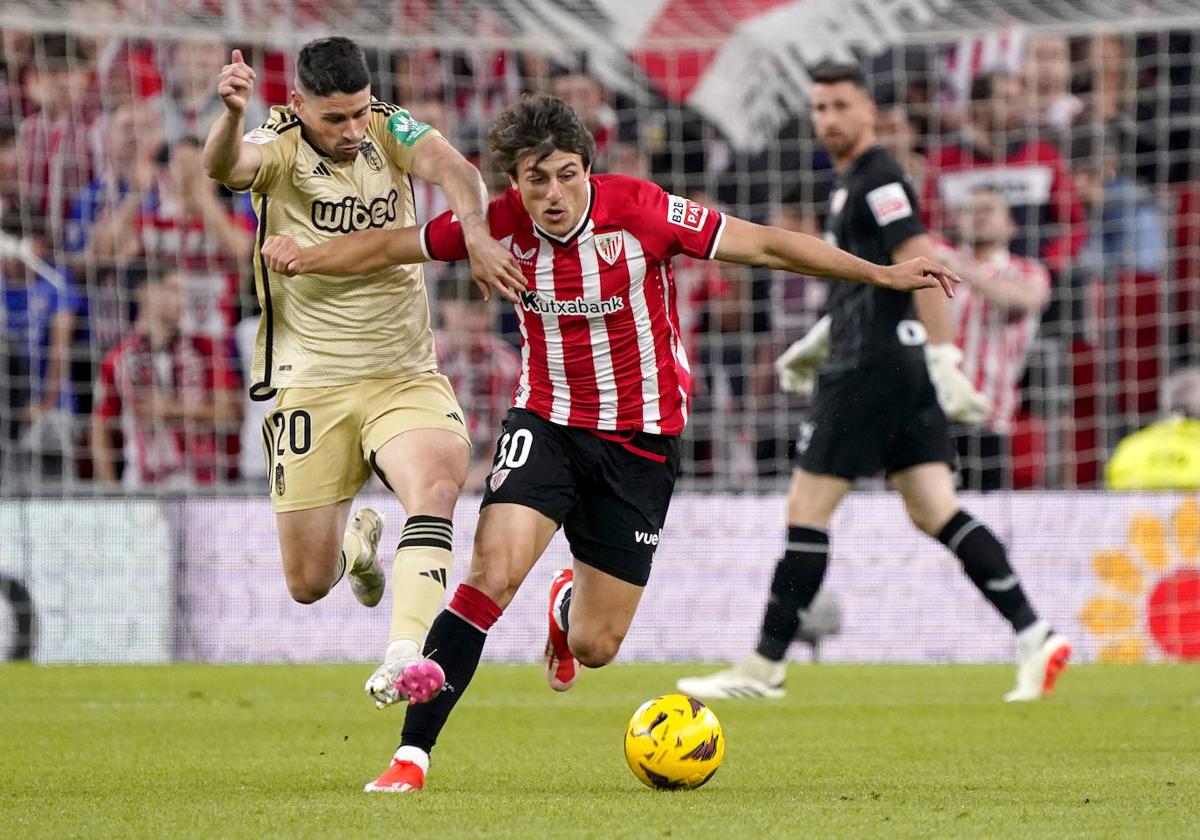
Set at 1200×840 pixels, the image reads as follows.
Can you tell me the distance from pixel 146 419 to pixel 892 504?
4929 mm

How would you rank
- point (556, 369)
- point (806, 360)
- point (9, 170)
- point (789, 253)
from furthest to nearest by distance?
point (9, 170)
point (806, 360)
point (556, 369)
point (789, 253)

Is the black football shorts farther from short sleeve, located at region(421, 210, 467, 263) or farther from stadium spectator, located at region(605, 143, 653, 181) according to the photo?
stadium spectator, located at region(605, 143, 653, 181)

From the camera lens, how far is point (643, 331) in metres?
5.81

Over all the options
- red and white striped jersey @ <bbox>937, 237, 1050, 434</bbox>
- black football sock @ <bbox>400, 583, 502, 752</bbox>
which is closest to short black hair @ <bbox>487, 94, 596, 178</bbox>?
black football sock @ <bbox>400, 583, 502, 752</bbox>

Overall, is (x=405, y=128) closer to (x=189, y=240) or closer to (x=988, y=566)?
(x=988, y=566)

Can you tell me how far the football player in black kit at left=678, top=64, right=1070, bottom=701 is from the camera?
811cm

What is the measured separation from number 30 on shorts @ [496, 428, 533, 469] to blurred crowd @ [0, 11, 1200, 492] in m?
6.57

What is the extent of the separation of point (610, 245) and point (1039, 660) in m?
3.49

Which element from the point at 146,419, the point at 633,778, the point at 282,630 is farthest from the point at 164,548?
the point at 633,778

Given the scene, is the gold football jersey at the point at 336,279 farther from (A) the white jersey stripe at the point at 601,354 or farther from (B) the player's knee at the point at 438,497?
(A) the white jersey stripe at the point at 601,354

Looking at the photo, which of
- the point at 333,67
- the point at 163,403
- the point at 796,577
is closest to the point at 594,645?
the point at 333,67

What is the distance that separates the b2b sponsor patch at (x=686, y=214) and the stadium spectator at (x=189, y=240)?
7.43 m

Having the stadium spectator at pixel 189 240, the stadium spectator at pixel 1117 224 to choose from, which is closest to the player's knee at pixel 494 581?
the stadium spectator at pixel 189 240

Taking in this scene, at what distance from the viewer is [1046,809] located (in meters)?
4.81
